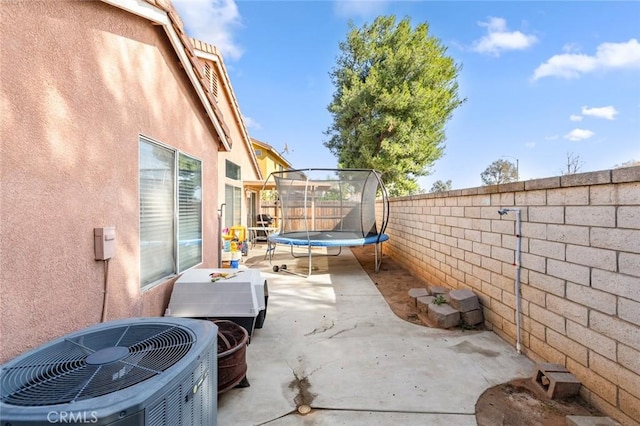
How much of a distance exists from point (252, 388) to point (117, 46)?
291cm

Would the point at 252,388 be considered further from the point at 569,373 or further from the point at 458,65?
the point at 458,65

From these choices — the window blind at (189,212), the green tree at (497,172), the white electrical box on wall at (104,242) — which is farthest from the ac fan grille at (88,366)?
the green tree at (497,172)

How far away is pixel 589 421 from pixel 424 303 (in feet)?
7.07

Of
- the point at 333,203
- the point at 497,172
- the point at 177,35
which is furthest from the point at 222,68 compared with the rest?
the point at 497,172

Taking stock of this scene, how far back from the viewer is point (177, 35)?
130 inches

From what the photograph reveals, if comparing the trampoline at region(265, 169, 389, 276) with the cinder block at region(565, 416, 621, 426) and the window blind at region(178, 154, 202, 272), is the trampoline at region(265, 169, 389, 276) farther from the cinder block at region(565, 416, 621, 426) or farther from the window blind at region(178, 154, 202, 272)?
the cinder block at region(565, 416, 621, 426)

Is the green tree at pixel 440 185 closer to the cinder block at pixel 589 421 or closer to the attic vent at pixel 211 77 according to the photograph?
the attic vent at pixel 211 77

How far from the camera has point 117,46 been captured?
97.3 inches

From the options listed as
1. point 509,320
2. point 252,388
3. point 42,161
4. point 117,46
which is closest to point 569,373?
point 509,320

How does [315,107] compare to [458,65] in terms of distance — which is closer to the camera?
[458,65]

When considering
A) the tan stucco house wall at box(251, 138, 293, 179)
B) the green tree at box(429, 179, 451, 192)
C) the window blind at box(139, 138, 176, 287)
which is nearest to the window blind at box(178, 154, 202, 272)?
the window blind at box(139, 138, 176, 287)

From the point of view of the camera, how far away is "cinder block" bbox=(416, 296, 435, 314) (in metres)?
3.88

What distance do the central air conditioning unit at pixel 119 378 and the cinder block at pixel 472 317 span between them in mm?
2910

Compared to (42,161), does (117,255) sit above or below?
below
